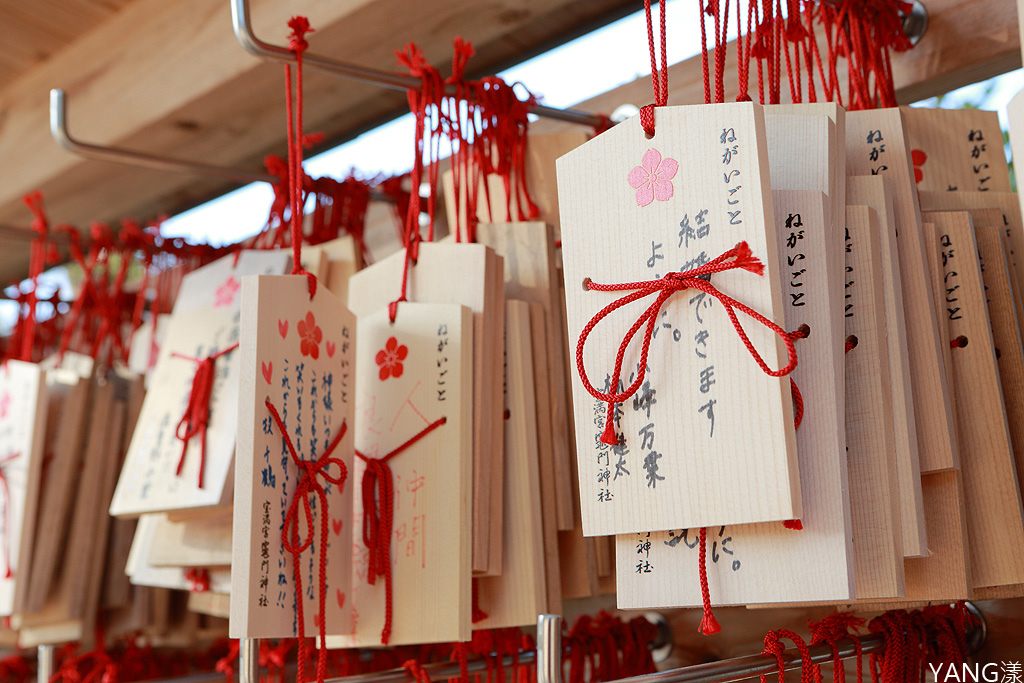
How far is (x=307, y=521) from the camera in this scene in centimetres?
79

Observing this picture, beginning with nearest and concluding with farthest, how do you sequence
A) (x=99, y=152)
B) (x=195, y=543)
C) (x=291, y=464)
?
(x=291, y=464) → (x=195, y=543) → (x=99, y=152)

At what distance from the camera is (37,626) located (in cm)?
128

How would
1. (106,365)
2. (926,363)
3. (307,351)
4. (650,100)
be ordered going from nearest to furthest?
(926,363), (307,351), (650,100), (106,365)

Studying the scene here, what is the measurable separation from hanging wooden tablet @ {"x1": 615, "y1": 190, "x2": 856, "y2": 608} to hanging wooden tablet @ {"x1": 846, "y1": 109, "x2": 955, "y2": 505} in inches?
3.9

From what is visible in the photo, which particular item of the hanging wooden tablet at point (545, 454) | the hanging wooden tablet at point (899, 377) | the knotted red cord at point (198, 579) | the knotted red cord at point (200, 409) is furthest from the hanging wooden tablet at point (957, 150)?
the knotted red cord at point (198, 579)

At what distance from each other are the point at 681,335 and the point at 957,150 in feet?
1.37

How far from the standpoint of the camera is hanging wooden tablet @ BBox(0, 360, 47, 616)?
118cm

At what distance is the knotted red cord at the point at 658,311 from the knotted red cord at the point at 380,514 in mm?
235

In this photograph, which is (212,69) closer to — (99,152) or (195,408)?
(99,152)

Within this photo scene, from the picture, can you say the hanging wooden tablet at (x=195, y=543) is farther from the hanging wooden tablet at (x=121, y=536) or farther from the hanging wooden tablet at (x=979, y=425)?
the hanging wooden tablet at (x=979, y=425)

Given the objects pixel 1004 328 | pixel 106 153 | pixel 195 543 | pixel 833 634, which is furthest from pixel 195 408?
pixel 1004 328

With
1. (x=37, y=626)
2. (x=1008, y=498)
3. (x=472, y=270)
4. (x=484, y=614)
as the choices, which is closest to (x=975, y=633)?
(x=1008, y=498)

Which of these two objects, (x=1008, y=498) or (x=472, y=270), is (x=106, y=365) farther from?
(x=1008, y=498)

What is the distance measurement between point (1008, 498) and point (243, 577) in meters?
0.59
